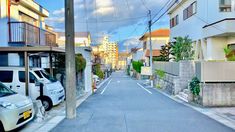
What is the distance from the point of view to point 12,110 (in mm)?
8133

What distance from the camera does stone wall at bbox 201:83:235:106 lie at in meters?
13.1

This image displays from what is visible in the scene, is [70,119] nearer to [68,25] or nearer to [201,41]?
[68,25]

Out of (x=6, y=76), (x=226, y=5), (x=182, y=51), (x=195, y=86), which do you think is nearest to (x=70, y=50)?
(x=6, y=76)

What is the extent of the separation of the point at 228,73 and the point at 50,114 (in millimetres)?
7860

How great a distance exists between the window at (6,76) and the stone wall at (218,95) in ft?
27.3

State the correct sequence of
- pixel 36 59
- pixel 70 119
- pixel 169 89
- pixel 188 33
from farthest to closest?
pixel 188 33, pixel 169 89, pixel 36 59, pixel 70 119

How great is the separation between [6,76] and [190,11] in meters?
19.6

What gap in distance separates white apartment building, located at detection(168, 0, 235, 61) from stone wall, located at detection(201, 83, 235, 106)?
7.32m

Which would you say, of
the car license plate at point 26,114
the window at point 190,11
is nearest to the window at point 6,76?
the car license plate at point 26,114

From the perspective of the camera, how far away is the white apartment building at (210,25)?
2045 cm

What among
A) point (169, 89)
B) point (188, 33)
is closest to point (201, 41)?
point (188, 33)

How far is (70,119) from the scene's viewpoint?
10586 millimetres

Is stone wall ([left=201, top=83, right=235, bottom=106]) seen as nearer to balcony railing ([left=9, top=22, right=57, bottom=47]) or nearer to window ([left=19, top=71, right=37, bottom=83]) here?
window ([left=19, top=71, right=37, bottom=83])

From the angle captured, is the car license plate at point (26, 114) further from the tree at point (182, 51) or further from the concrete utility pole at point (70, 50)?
the tree at point (182, 51)
